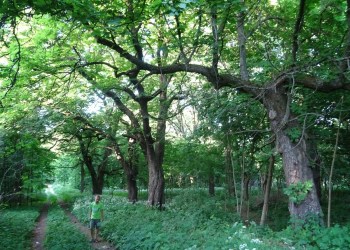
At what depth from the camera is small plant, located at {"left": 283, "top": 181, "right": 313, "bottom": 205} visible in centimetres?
744

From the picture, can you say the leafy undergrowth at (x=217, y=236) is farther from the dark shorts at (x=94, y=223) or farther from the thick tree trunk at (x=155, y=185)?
the thick tree trunk at (x=155, y=185)

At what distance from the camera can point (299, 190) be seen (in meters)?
7.53

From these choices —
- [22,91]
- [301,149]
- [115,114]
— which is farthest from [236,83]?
[115,114]

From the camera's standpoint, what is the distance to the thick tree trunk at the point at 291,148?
7.57m

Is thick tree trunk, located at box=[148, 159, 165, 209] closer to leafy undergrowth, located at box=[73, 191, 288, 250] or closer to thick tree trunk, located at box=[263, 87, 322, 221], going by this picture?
leafy undergrowth, located at box=[73, 191, 288, 250]

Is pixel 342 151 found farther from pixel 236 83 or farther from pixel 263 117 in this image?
pixel 236 83

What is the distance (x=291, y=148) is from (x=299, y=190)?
3.31 feet

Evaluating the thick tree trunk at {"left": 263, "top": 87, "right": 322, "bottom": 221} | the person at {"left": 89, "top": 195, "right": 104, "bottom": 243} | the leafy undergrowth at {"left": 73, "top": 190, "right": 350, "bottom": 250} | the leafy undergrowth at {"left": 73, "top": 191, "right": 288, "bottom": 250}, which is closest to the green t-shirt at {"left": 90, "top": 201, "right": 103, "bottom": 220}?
the person at {"left": 89, "top": 195, "right": 104, "bottom": 243}

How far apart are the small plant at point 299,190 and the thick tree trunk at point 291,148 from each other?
0.45 feet

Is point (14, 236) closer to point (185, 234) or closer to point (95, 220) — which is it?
point (95, 220)

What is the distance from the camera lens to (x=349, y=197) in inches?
752

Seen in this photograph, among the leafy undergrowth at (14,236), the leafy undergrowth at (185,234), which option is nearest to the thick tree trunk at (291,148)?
the leafy undergrowth at (185,234)

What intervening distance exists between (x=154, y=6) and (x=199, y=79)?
29.1 ft

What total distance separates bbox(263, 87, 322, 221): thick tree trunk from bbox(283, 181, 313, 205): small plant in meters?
0.14
